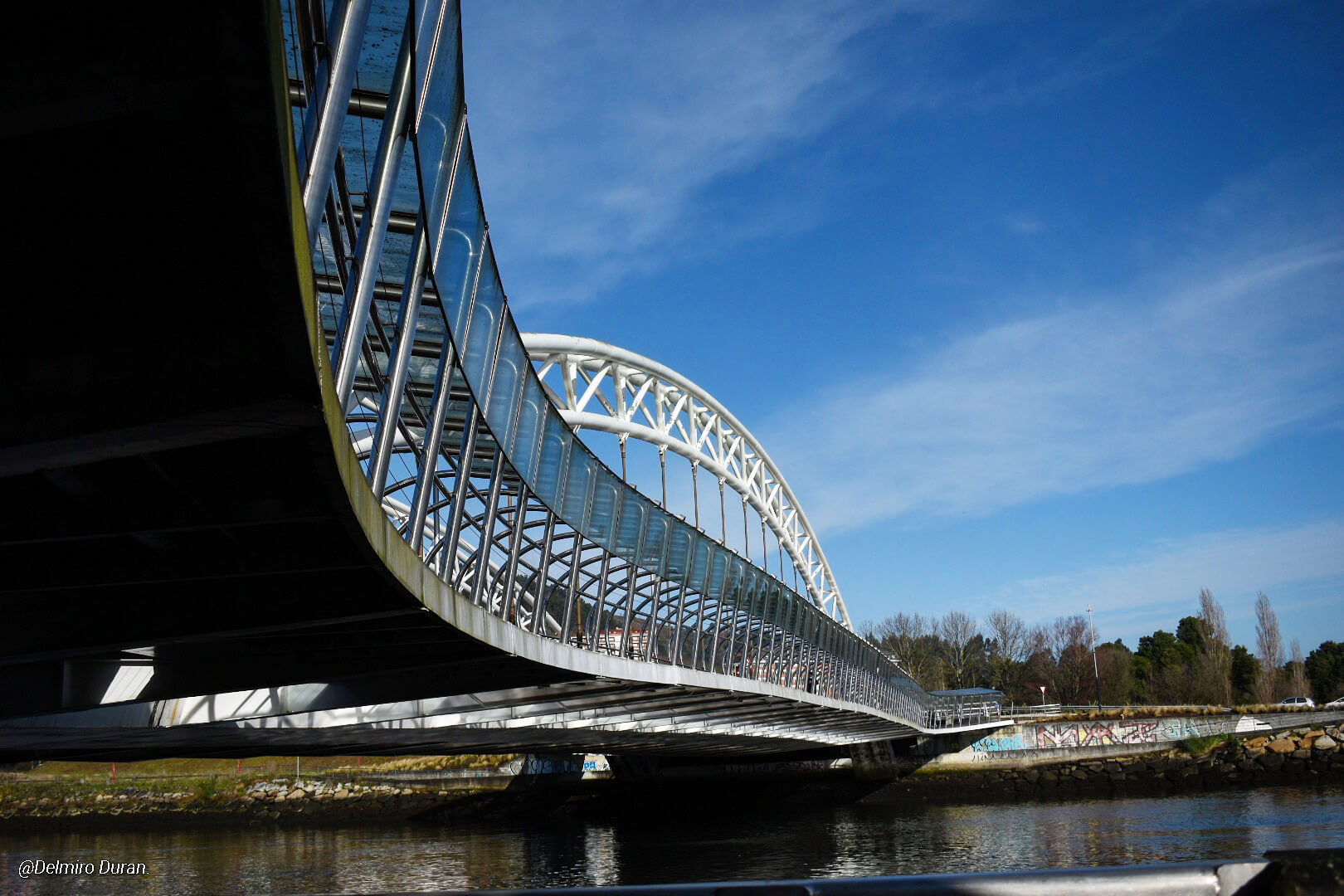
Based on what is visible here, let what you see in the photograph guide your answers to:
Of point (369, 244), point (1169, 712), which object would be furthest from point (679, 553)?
point (1169, 712)

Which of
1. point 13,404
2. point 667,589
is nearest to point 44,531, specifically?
point 13,404

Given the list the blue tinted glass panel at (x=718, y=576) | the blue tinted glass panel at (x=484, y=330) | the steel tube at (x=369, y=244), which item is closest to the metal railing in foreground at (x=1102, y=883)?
the steel tube at (x=369, y=244)

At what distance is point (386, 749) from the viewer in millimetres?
28656

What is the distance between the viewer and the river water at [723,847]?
118ft

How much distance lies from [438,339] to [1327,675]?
124 meters

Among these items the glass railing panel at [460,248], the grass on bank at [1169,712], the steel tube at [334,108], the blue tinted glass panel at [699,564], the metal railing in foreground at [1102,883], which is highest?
the glass railing panel at [460,248]

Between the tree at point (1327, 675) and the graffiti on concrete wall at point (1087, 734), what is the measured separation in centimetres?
5003

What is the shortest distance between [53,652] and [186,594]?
1.26 meters

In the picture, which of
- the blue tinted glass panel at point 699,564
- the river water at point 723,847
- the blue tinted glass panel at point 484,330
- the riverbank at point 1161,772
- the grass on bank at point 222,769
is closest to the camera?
the blue tinted glass panel at point 484,330

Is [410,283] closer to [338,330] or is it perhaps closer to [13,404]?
[338,330]

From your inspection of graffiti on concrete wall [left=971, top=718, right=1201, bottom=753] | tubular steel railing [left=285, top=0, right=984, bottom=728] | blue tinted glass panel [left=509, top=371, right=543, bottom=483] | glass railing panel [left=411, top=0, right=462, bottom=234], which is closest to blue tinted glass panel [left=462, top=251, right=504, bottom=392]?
tubular steel railing [left=285, top=0, right=984, bottom=728]

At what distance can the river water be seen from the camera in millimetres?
36094

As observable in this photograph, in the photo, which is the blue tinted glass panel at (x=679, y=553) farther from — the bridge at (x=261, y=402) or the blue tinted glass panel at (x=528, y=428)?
the blue tinted glass panel at (x=528, y=428)

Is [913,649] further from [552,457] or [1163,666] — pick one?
[552,457]
